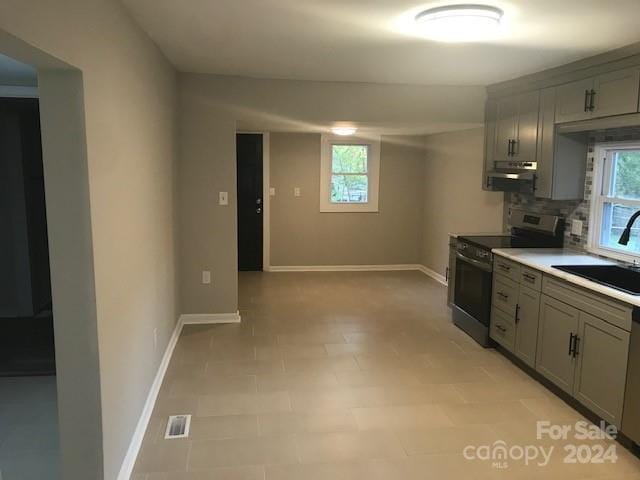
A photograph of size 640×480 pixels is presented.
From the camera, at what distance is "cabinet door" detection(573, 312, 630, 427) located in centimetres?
283

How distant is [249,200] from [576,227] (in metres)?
4.35

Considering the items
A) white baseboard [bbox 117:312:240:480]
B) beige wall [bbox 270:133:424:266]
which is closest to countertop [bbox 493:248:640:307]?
white baseboard [bbox 117:312:240:480]

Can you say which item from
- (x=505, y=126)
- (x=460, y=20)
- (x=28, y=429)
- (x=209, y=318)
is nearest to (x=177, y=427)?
(x=28, y=429)

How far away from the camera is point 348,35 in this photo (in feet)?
10.0

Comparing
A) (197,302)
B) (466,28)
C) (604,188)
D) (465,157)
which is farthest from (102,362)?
(465,157)

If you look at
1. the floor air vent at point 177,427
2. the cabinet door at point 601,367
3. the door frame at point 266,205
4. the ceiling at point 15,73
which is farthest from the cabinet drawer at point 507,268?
the door frame at point 266,205

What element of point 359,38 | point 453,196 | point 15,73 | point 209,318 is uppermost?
point 359,38

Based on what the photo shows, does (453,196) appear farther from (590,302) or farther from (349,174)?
(590,302)

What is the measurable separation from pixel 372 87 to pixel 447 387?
2.76 m

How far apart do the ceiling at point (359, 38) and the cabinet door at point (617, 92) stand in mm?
203

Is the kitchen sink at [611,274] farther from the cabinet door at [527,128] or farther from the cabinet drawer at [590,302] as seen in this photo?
the cabinet door at [527,128]

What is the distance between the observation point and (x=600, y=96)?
350 cm

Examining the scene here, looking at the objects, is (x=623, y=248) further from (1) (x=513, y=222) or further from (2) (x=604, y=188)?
(1) (x=513, y=222)

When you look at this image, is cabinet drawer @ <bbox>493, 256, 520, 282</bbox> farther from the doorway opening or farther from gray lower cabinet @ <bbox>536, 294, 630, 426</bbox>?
the doorway opening
